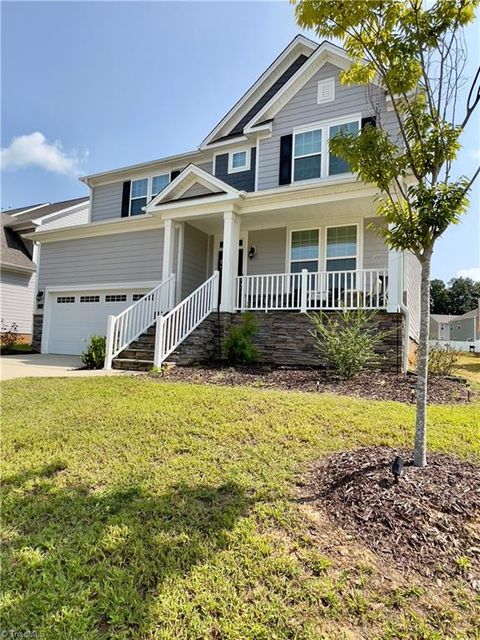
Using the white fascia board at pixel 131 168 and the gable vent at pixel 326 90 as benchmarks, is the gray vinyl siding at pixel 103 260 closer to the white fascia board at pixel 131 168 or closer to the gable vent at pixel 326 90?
the white fascia board at pixel 131 168

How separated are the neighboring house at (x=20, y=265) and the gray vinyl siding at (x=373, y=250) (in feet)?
49.3

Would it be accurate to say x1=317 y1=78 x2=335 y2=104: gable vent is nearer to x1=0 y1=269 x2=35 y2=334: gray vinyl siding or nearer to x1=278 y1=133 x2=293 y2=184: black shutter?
x1=278 y1=133 x2=293 y2=184: black shutter

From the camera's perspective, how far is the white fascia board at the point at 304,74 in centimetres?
1065

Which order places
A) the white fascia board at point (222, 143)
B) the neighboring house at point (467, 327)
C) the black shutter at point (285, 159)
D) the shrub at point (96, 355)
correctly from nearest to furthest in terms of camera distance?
the shrub at point (96, 355) → the black shutter at point (285, 159) → the white fascia board at point (222, 143) → the neighboring house at point (467, 327)

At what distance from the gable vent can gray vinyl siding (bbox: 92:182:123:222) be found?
8.72 metres

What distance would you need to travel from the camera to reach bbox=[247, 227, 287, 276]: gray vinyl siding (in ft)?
38.7

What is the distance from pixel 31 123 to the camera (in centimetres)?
1518

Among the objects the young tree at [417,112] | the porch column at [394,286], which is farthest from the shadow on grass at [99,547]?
the porch column at [394,286]

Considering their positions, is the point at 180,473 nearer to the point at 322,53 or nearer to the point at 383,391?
the point at 383,391

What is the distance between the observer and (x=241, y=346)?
8.94m

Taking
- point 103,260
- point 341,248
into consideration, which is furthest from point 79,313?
point 341,248

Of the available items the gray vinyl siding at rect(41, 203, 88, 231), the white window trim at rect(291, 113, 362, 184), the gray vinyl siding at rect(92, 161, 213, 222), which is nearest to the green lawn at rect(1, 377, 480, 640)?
the white window trim at rect(291, 113, 362, 184)

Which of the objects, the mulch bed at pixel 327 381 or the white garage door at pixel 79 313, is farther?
the white garage door at pixel 79 313

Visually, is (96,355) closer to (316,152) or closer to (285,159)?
(285,159)
